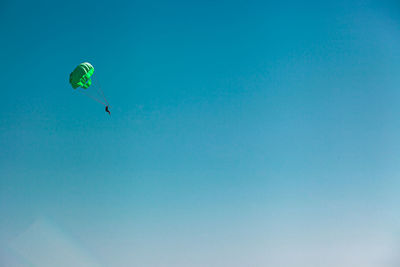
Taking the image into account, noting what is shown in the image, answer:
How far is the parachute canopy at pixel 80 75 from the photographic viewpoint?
3547 cm

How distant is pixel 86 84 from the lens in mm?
37219

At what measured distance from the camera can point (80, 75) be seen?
35469mm

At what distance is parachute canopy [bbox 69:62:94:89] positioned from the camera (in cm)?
3547

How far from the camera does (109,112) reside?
37312 millimetres

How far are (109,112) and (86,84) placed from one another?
132 inches
